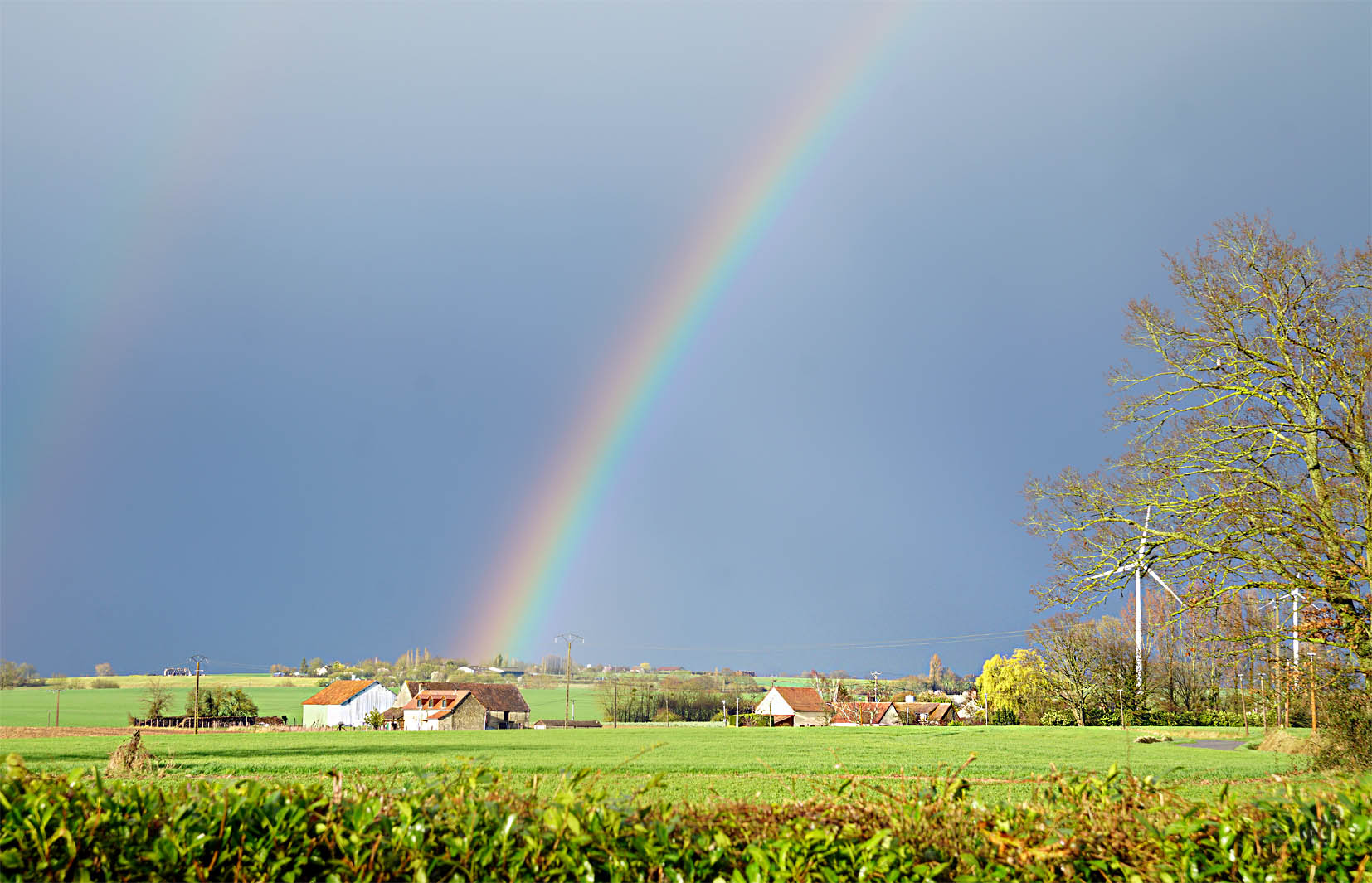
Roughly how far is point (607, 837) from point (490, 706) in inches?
3687

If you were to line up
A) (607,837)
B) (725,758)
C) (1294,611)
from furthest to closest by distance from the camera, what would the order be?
1. (725,758)
2. (1294,611)
3. (607,837)

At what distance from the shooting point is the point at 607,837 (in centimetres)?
456

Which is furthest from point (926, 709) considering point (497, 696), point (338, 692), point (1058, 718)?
point (338, 692)

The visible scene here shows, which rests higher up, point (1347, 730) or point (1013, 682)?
point (1347, 730)

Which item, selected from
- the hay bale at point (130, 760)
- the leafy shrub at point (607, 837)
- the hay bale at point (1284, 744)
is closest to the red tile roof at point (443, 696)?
the hay bale at point (130, 760)

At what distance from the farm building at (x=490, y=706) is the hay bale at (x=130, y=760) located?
233 feet

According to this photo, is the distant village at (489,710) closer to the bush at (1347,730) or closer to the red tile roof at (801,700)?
the red tile roof at (801,700)

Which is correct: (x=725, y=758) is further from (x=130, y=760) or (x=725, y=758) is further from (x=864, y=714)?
(x=864, y=714)

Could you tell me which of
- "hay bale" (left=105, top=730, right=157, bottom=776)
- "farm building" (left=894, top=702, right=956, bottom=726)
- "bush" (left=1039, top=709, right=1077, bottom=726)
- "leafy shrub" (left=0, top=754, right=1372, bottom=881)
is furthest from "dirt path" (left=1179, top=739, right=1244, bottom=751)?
"farm building" (left=894, top=702, right=956, bottom=726)

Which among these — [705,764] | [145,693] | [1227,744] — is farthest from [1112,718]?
[145,693]

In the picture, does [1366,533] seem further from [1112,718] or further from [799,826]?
[1112,718]

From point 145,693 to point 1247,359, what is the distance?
90.7 m

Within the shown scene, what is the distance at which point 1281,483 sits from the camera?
18266 millimetres

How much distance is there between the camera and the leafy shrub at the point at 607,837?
445 centimetres
